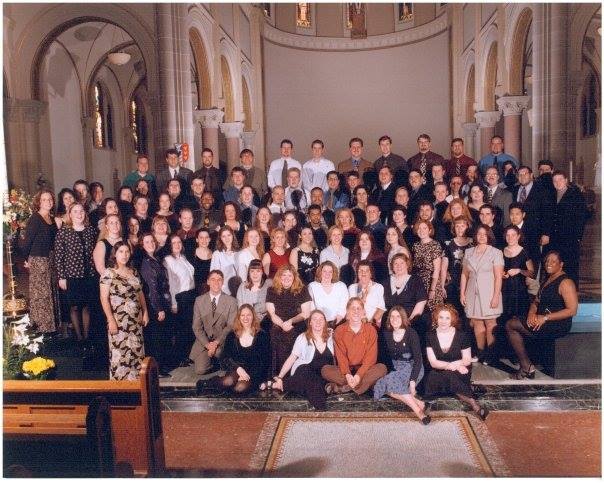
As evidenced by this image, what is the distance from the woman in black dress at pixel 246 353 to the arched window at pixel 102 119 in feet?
45.1

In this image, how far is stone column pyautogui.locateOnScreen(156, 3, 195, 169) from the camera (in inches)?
411

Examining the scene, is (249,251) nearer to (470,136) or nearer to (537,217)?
(537,217)

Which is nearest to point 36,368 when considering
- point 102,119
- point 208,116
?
point 208,116

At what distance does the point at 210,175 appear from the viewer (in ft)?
26.6

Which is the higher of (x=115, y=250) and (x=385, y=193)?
(x=385, y=193)

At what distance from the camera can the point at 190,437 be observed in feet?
15.8

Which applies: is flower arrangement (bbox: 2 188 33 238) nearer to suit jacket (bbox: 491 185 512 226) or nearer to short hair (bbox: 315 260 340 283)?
short hair (bbox: 315 260 340 283)

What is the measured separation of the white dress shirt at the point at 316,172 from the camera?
8.24m

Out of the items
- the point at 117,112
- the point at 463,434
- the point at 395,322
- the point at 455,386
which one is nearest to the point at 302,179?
the point at 395,322

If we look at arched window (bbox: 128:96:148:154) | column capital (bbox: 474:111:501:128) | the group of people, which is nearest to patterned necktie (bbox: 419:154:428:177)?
the group of people

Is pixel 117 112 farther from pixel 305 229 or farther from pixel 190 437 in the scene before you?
pixel 190 437

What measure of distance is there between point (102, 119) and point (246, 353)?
1497 centimetres

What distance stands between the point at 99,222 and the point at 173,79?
14.3ft

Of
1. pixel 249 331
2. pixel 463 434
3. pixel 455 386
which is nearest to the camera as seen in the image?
pixel 463 434
